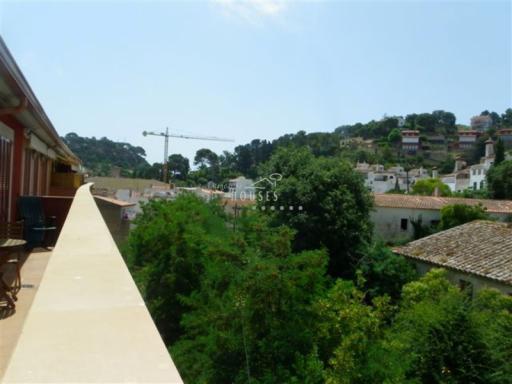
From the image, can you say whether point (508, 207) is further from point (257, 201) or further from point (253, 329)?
point (253, 329)

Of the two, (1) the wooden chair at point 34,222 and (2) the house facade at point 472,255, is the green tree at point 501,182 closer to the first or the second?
(2) the house facade at point 472,255

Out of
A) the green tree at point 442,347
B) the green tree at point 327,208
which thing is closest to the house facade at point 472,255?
the green tree at point 327,208

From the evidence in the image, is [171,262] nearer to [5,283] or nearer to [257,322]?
[257,322]

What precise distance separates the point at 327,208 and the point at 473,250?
8445 mm

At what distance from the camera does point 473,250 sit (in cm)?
2045

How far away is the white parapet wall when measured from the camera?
1200mm

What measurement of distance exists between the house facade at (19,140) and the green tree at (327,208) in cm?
1559

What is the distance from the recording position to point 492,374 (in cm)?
938

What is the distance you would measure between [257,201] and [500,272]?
15058 millimetres

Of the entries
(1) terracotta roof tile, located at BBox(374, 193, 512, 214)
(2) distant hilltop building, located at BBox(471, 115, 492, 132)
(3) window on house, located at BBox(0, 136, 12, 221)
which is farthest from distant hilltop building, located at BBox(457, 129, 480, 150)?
(3) window on house, located at BBox(0, 136, 12, 221)

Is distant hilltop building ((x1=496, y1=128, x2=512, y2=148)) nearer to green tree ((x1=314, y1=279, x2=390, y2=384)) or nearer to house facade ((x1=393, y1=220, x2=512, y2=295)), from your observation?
house facade ((x1=393, y1=220, x2=512, y2=295))

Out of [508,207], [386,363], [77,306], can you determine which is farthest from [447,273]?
[508,207]

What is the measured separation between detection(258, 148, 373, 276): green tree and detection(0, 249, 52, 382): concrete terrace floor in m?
20.3

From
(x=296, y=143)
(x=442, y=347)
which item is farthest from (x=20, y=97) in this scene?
(x=296, y=143)
